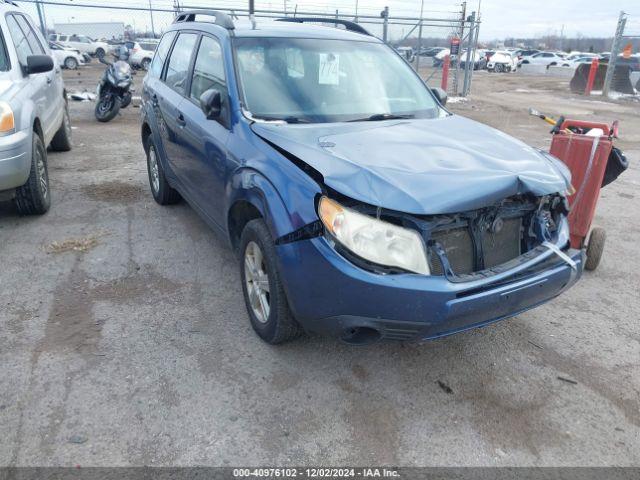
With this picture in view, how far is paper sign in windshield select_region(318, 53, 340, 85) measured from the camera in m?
3.72

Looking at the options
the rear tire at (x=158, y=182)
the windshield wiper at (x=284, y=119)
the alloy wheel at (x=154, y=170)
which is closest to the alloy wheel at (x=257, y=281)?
the windshield wiper at (x=284, y=119)

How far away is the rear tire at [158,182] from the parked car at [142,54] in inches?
740

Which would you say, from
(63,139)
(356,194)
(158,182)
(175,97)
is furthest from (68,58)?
(356,194)

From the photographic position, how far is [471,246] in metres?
2.72

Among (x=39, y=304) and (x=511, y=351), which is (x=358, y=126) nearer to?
(x=511, y=351)

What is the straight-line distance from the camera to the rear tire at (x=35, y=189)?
16.1ft

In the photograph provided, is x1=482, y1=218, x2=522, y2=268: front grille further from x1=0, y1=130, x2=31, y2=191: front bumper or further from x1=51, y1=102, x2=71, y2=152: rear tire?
x1=51, y1=102, x2=71, y2=152: rear tire

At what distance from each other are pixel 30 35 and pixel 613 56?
1874 cm

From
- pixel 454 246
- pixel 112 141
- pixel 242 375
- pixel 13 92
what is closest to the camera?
pixel 454 246

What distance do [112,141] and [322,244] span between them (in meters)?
7.81

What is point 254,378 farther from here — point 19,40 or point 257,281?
point 19,40

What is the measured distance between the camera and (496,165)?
9.11 ft

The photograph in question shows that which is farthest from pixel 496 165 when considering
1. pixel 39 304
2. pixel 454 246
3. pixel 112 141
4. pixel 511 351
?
pixel 112 141

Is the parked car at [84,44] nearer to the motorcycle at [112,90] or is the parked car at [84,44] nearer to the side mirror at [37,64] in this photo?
the motorcycle at [112,90]
